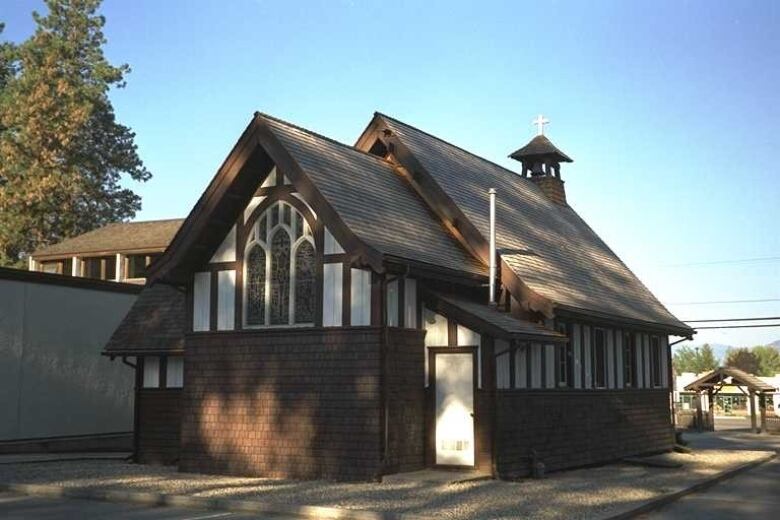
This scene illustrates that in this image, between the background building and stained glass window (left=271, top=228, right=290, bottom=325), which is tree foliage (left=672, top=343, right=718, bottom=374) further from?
stained glass window (left=271, top=228, right=290, bottom=325)

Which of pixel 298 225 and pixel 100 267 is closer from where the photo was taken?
pixel 298 225

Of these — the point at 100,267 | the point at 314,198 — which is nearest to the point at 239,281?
the point at 314,198

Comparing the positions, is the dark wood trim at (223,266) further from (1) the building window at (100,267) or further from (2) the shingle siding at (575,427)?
(1) the building window at (100,267)

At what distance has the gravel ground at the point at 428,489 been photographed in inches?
554

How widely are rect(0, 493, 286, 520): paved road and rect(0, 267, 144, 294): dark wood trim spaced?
11.3m

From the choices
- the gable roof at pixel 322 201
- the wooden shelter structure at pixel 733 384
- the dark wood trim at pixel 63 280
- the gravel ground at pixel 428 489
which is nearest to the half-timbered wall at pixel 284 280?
the gable roof at pixel 322 201

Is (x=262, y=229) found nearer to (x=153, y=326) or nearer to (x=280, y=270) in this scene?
(x=280, y=270)

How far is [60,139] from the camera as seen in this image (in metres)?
52.5

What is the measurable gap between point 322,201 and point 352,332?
2.58m

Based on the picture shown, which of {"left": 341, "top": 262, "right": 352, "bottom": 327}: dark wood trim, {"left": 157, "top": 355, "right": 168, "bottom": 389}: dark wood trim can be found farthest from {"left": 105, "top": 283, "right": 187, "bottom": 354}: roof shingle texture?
{"left": 341, "top": 262, "right": 352, "bottom": 327}: dark wood trim

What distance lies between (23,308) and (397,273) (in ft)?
43.9

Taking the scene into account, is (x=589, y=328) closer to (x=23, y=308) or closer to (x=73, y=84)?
(x=23, y=308)

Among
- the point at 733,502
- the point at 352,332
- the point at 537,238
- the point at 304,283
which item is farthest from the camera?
the point at 537,238

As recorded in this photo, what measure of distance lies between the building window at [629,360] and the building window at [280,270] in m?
11.0
